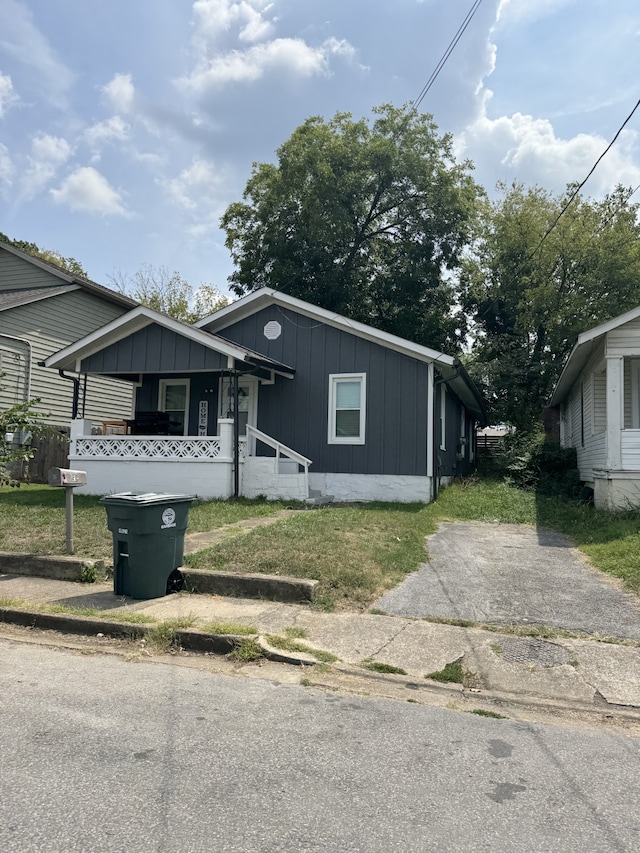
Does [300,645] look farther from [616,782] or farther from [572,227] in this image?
[572,227]

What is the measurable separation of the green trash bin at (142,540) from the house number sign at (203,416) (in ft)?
31.1

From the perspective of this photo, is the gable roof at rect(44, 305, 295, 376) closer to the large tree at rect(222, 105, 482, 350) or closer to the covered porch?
the covered porch

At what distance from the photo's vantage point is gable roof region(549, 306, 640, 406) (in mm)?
11898

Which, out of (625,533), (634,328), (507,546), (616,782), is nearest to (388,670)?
(616,782)

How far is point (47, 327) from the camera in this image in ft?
61.1

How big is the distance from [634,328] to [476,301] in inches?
743

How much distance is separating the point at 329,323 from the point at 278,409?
2.48m

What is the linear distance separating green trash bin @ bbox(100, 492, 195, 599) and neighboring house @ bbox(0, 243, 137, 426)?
10.9 m

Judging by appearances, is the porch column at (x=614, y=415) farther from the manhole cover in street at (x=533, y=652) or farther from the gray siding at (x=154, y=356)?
the gray siding at (x=154, y=356)

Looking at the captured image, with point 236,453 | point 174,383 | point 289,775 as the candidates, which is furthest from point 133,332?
point 289,775

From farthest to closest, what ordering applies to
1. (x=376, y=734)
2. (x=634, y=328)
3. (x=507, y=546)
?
1. (x=634, y=328)
2. (x=507, y=546)
3. (x=376, y=734)

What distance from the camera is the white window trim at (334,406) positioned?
14445 mm

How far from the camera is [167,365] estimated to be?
45.3 ft

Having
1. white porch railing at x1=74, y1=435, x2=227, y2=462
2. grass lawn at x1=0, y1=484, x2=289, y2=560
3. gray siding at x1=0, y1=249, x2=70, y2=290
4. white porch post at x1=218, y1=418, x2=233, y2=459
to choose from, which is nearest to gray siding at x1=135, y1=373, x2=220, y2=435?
white porch railing at x1=74, y1=435, x2=227, y2=462
